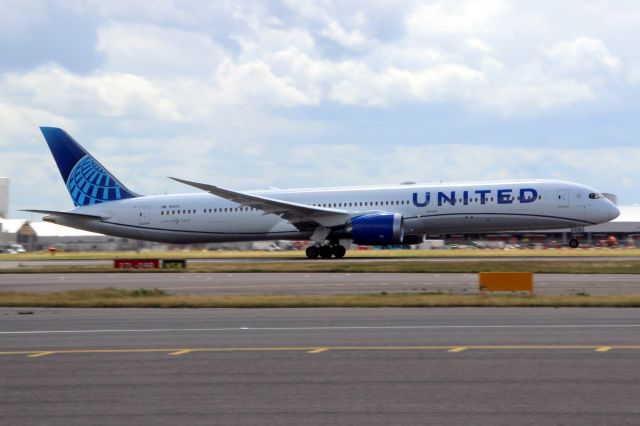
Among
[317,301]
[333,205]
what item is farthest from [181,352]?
[333,205]

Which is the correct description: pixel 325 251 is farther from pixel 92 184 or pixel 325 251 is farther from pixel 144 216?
pixel 92 184

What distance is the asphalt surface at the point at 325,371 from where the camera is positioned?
1018cm

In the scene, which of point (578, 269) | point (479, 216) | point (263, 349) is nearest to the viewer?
point (263, 349)

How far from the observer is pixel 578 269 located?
37.7 metres

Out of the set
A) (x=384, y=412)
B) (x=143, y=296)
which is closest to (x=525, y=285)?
(x=143, y=296)

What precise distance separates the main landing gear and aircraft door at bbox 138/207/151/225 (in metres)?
9.36

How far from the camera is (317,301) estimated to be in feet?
79.0

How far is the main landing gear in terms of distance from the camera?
48.6 meters

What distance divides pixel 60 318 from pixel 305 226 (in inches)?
1099

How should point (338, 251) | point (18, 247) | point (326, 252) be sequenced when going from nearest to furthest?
point (326, 252), point (338, 251), point (18, 247)

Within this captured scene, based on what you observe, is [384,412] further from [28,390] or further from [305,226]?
[305,226]

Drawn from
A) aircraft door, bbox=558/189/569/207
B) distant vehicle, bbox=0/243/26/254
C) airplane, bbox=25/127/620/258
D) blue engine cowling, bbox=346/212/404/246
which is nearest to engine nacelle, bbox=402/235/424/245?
airplane, bbox=25/127/620/258

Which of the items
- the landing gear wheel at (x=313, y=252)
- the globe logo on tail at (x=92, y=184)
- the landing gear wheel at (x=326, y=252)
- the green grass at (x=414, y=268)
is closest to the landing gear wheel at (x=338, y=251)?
the landing gear wheel at (x=326, y=252)

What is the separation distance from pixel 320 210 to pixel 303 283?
14.8 metres
